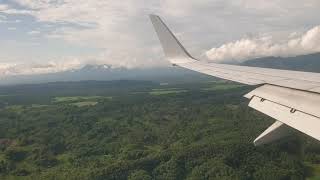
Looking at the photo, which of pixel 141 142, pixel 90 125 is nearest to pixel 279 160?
pixel 141 142

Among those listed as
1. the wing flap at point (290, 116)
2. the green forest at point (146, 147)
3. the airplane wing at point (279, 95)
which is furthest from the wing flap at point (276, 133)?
the green forest at point (146, 147)

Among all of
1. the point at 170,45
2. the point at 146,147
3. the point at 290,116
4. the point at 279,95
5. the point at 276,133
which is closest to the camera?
the point at 290,116

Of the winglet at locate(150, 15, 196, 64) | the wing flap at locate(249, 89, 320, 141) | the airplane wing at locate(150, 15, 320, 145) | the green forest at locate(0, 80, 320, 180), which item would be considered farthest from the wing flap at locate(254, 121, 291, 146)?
the green forest at locate(0, 80, 320, 180)

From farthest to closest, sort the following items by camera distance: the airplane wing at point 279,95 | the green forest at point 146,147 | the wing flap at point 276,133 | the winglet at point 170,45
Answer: the green forest at point 146,147
the winglet at point 170,45
the wing flap at point 276,133
the airplane wing at point 279,95

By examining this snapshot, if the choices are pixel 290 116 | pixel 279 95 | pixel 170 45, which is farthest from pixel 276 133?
pixel 170 45

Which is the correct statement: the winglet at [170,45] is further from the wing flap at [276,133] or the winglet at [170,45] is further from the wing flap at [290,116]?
the wing flap at [276,133]

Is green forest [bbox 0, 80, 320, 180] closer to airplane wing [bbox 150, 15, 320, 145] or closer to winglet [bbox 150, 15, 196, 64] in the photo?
winglet [bbox 150, 15, 196, 64]

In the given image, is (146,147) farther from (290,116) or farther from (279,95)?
(290,116)
